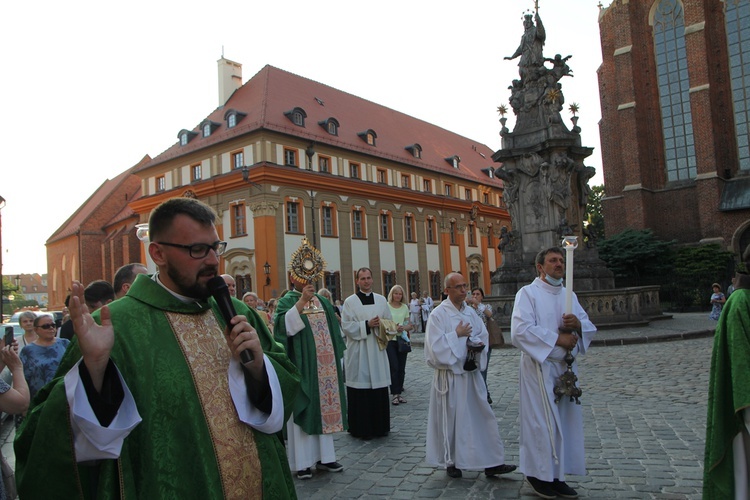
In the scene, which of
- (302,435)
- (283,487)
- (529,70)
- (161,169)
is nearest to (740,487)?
(283,487)

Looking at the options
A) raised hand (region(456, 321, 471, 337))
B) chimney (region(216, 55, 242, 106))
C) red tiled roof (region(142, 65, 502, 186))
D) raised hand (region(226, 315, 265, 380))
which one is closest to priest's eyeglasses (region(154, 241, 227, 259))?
raised hand (region(226, 315, 265, 380))

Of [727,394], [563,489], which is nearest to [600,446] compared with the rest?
[563,489]

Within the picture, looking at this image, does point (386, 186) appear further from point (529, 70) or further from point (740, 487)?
point (740, 487)

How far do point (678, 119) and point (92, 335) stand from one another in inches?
1512

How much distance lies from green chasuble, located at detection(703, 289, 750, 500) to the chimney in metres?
39.1

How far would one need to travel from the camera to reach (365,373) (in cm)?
774

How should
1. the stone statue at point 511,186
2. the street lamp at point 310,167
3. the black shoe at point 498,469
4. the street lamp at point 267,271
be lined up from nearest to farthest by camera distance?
the black shoe at point 498,469 → the stone statue at point 511,186 → the street lamp at point 267,271 → the street lamp at point 310,167

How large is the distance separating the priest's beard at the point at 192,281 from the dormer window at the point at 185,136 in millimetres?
36556

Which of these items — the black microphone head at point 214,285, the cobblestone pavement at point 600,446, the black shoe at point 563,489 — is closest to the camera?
the black microphone head at point 214,285

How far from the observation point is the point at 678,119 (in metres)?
34.8

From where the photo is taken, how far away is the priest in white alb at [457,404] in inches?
220

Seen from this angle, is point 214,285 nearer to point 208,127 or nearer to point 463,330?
point 463,330

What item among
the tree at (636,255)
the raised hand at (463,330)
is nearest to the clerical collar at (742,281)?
the raised hand at (463,330)

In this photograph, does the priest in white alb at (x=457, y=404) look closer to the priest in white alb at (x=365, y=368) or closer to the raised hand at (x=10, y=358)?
the priest in white alb at (x=365, y=368)
